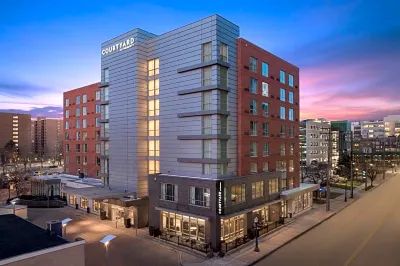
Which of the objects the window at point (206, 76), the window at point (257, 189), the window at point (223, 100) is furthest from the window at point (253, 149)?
the window at point (206, 76)

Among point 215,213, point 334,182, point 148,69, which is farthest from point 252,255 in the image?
point 334,182

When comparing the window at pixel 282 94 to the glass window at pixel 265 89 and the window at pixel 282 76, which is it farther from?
the glass window at pixel 265 89

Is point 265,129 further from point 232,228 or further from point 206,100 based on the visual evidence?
point 232,228

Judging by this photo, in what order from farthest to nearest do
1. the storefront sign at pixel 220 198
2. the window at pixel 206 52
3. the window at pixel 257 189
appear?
the window at pixel 257 189 < the window at pixel 206 52 < the storefront sign at pixel 220 198

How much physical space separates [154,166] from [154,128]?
463 centimetres

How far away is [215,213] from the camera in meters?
25.8

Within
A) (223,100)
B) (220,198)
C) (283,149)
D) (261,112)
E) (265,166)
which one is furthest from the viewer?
(283,149)

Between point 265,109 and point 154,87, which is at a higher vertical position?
point 154,87

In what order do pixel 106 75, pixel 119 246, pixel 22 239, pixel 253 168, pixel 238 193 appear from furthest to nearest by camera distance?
pixel 106 75 → pixel 253 168 → pixel 238 193 → pixel 119 246 → pixel 22 239

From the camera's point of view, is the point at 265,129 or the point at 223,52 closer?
the point at 223,52

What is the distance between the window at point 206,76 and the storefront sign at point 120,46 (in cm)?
1120

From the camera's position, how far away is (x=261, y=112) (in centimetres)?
3434

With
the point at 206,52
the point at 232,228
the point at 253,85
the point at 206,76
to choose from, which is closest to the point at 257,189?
the point at 232,228

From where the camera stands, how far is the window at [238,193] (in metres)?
27.8
